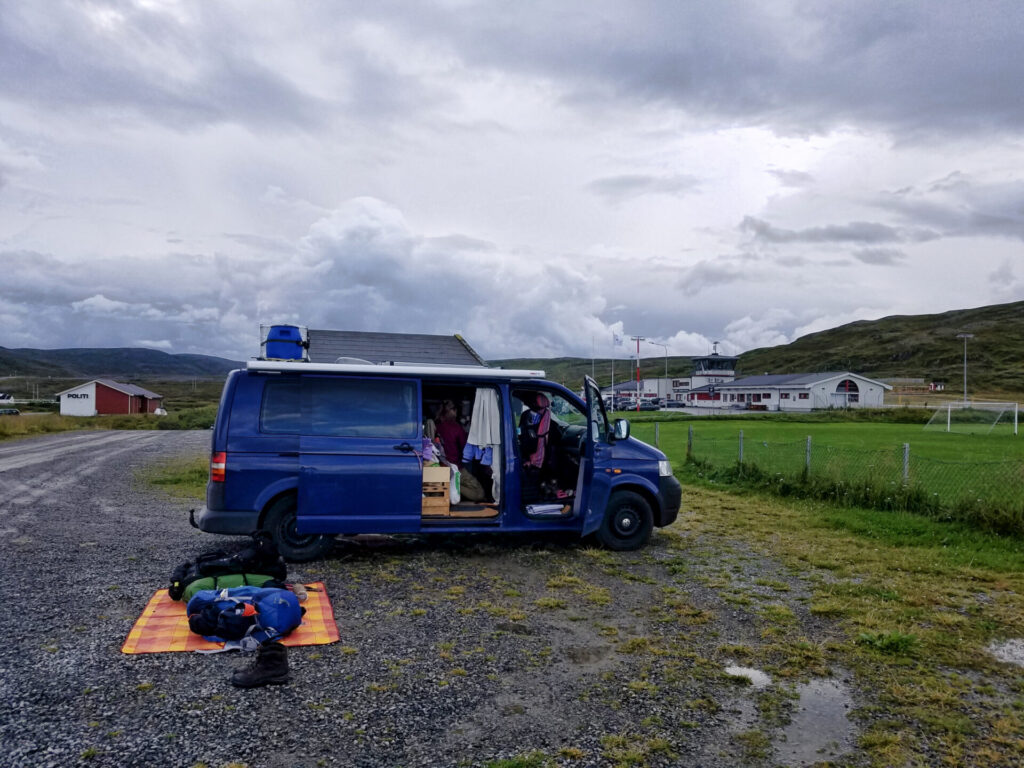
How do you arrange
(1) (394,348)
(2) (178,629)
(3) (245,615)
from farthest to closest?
(1) (394,348) < (2) (178,629) < (3) (245,615)

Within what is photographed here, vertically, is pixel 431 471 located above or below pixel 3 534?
above

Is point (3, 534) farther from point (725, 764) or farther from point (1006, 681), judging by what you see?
point (1006, 681)

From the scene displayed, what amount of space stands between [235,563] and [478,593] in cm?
216

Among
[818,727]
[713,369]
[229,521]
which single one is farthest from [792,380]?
[818,727]

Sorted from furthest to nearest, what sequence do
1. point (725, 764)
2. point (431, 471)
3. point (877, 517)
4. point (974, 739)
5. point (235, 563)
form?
point (877, 517) < point (431, 471) < point (235, 563) < point (974, 739) < point (725, 764)

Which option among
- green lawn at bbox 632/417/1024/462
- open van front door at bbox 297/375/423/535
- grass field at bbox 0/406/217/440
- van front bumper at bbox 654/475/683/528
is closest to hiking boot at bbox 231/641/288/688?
open van front door at bbox 297/375/423/535

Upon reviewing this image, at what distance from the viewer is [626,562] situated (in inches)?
Result: 323

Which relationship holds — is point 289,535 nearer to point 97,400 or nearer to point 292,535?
point 292,535

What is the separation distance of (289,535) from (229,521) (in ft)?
2.03

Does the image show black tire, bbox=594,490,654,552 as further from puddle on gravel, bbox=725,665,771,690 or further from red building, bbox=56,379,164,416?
red building, bbox=56,379,164,416

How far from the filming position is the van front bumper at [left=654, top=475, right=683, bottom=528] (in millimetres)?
8797

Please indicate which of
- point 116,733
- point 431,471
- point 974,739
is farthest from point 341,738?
point 431,471

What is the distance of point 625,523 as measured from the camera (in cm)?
869

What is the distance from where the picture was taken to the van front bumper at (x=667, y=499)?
28.9 ft
